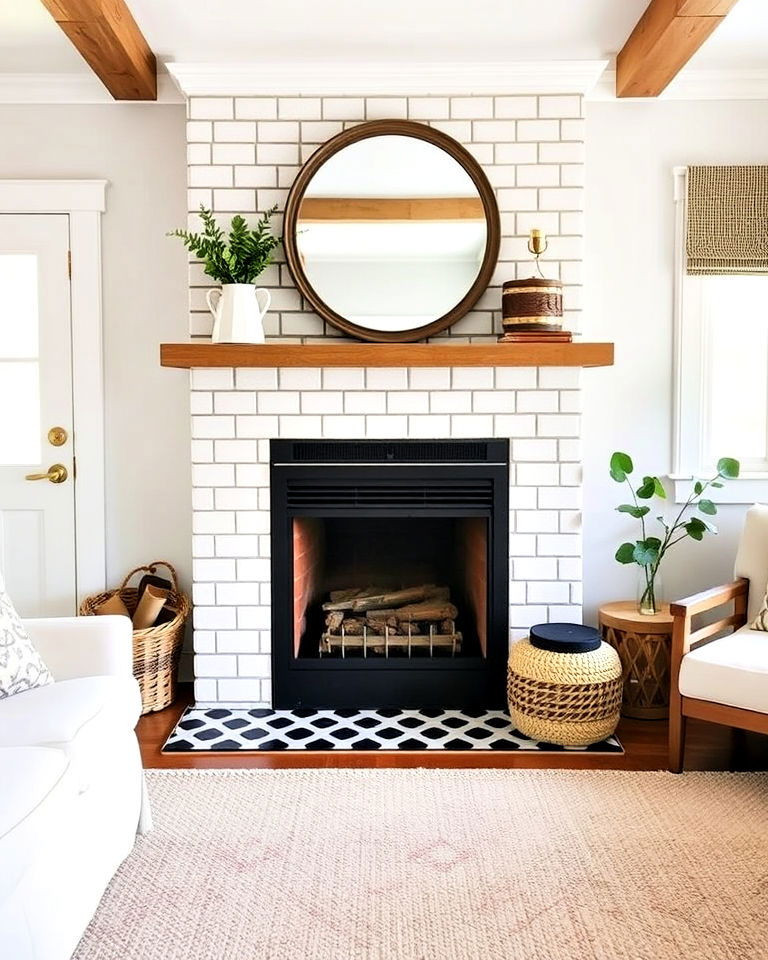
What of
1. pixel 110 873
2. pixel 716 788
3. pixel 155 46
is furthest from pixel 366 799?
pixel 155 46

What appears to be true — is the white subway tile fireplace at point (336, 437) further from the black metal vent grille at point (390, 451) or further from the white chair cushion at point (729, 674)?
the white chair cushion at point (729, 674)

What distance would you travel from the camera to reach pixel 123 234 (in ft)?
12.6

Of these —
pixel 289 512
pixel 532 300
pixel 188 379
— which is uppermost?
pixel 532 300

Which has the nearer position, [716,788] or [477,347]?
[716,788]

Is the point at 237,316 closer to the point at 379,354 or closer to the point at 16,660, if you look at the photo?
the point at 379,354

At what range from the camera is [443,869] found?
2.38 meters

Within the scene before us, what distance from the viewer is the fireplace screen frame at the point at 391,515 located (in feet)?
11.5

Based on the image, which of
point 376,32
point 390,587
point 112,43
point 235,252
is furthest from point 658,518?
→ point 112,43

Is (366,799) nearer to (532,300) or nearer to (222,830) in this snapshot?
(222,830)

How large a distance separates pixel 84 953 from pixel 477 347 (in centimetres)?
219

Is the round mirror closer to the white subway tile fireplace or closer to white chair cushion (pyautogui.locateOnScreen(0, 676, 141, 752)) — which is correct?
the white subway tile fireplace

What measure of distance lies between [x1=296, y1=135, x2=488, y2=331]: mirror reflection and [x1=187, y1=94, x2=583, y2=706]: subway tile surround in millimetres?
122

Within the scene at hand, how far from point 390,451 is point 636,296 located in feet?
4.13

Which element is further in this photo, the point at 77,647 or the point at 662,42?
the point at 662,42
